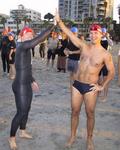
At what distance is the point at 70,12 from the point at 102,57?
197m

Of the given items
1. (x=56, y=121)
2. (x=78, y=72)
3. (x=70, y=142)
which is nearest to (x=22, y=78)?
(x=78, y=72)

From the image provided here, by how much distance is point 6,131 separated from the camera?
6352mm

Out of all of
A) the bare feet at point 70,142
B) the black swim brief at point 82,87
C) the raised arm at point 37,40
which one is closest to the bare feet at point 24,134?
the bare feet at point 70,142

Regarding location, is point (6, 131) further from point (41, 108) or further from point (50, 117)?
point (41, 108)

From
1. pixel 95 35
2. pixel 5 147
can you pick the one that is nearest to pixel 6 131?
pixel 5 147

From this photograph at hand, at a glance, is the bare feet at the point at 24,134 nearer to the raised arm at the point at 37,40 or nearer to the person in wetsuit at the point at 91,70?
the person in wetsuit at the point at 91,70

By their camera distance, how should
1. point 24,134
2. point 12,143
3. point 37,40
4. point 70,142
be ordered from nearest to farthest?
point 37,40 < point 12,143 < point 70,142 < point 24,134

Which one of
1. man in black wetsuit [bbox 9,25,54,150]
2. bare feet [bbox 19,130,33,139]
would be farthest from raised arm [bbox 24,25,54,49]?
bare feet [bbox 19,130,33,139]

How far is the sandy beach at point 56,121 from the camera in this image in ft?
18.9

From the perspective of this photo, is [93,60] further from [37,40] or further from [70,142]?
[70,142]

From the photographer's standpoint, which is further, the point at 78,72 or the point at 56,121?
the point at 56,121

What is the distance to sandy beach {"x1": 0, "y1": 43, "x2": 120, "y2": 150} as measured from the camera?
5770mm

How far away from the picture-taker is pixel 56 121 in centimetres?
706

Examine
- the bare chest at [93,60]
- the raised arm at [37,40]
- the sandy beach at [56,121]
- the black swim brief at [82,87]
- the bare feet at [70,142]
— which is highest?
the raised arm at [37,40]
